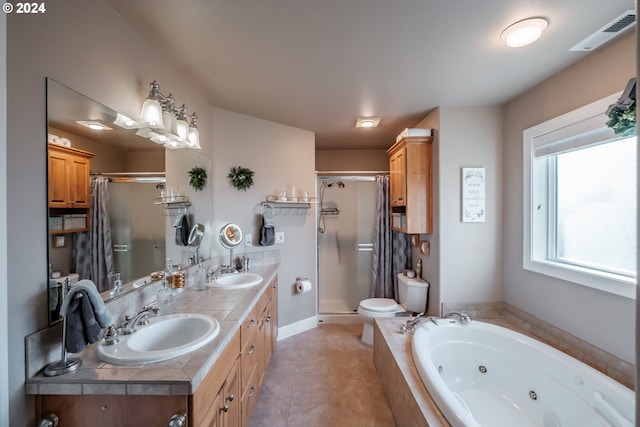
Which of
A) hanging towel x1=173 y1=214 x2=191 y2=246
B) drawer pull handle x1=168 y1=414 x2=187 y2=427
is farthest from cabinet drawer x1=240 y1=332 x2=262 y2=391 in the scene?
hanging towel x1=173 y1=214 x2=191 y2=246

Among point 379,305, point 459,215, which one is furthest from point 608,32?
point 379,305

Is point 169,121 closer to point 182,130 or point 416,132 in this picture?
point 182,130

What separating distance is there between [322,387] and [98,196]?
211 cm

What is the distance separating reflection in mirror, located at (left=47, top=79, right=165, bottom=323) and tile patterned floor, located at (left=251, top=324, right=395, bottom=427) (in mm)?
1379

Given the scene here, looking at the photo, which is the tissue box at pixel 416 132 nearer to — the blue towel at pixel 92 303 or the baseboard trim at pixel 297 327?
the baseboard trim at pixel 297 327

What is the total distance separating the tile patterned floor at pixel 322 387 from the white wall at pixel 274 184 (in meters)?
0.49

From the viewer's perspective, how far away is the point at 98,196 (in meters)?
1.29

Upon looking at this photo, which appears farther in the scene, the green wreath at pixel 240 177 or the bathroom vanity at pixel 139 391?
the green wreath at pixel 240 177

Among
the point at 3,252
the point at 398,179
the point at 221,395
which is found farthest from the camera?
the point at 398,179

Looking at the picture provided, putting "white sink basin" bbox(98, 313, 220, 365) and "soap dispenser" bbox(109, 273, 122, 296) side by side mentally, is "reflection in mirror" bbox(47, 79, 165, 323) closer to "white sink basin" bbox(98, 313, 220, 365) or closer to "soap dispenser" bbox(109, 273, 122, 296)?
"soap dispenser" bbox(109, 273, 122, 296)

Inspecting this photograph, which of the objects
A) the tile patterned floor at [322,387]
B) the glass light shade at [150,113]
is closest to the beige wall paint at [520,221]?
the tile patterned floor at [322,387]

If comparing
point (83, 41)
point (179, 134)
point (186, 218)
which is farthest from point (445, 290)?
point (83, 41)

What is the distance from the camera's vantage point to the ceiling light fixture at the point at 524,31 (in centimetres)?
139

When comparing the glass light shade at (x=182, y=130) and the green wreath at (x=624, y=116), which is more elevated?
the glass light shade at (x=182, y=130)
